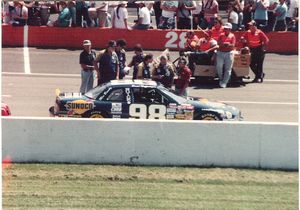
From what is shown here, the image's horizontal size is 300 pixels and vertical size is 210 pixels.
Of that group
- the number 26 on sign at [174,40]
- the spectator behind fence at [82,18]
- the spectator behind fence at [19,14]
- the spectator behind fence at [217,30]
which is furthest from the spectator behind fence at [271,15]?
the spectator behind fence at [19,14]

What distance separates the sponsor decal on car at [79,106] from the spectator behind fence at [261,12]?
10766 millimetres

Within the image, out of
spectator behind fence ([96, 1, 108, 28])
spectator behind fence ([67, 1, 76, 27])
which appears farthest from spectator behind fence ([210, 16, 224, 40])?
spectator behind fence ([67, 1, 76, 27])

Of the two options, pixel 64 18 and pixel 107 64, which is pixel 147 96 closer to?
pixel 107 64

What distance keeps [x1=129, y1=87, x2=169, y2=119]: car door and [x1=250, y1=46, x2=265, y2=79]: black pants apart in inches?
254

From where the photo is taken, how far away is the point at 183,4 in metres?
23.1

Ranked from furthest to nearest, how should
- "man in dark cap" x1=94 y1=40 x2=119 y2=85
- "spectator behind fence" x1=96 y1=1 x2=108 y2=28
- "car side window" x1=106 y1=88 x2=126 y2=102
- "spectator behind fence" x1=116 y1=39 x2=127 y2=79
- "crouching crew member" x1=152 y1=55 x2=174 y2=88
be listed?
"spectator behind fence" x1=96 y1=1 x2=108 y2=28 → "spectator behind fence" x1=116 y1=39 x2=127 y2=79 → "man in dark cap" x1=94 y1=40 x2=119 y2=85 → "crouching crew member" x1=152 y1=55 x2=174 y2=88 → "car side window" x1=106 y1=88 x2=126 y2=102

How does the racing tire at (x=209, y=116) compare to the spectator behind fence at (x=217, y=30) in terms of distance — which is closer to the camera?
the racing tire at (x=209, y=116)

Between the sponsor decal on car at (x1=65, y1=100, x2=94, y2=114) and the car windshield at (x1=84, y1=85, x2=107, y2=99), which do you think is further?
the car windshield at (x1=84, y1=85, x2=107, y2=99)

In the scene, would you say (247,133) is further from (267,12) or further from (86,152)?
(267,12)

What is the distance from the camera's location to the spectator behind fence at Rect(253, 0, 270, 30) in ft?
75.7

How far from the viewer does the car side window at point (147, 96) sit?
1383cm

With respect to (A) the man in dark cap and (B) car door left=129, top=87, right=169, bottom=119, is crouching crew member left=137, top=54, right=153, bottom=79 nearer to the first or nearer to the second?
(A) the man in dark cap

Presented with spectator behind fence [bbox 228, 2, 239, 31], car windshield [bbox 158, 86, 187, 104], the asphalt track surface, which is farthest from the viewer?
spectator behind fence [bbox 228, 2, 239, 31]

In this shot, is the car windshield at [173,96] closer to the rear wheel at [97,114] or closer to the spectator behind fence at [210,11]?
the rear wheel at [97,114]
